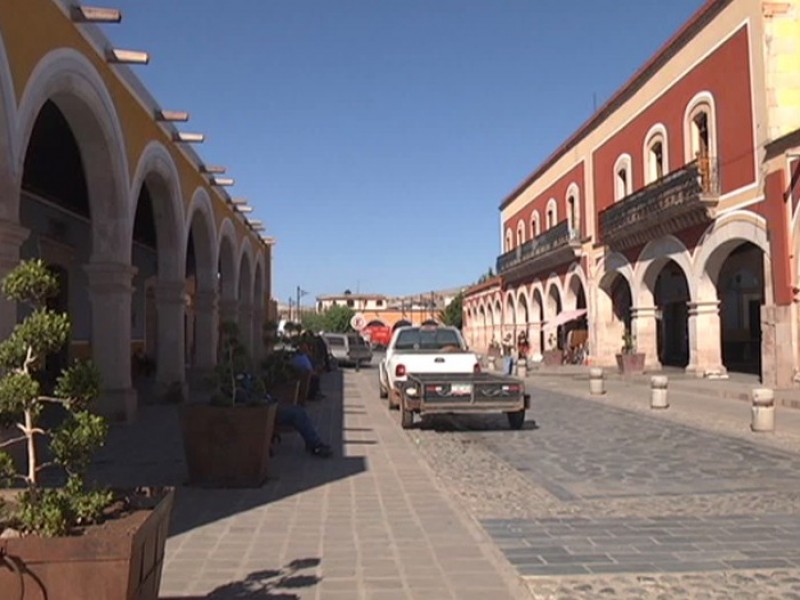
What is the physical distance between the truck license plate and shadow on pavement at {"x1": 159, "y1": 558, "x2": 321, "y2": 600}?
7.17 m

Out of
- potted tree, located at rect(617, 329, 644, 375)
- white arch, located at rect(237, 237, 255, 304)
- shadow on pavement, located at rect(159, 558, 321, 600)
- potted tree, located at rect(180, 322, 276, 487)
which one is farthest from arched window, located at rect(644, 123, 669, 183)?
shadow on pavement, located at rect(159, 558, 321, 600)

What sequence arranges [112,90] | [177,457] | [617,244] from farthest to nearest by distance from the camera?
[617,244] < [112,90] < [177,457]

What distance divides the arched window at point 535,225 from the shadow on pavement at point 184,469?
2987 cm

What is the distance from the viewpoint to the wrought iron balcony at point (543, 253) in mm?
33562

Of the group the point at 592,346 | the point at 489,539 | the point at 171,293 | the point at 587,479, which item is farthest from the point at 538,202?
the point at 489,539

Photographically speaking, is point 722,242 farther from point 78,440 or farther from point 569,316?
point 78,440

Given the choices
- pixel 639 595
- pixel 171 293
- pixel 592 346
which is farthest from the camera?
pixel 592 346

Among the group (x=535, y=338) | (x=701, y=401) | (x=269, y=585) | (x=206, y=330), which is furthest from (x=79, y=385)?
(x=535, y=338)

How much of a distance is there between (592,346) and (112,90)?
75.5 ft

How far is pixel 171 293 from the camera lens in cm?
1585

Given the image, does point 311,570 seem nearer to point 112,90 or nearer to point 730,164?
point 112,90

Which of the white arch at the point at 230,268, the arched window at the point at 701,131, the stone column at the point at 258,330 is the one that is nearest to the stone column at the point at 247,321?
the stone column at the point at 258,330

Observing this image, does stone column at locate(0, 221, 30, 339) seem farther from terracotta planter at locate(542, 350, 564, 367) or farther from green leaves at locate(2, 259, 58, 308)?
terracotta planter at locate(542, 350, 564, 367)

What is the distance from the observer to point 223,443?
754 cm
